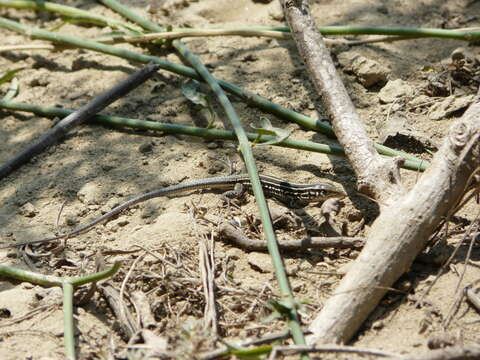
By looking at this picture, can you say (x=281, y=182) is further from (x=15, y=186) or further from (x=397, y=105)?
(x=15, y=186)

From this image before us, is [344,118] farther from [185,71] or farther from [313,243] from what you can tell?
[185,71]

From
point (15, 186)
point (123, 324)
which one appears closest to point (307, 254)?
point (123, 324)

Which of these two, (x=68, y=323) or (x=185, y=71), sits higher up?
(x=185, y=71)

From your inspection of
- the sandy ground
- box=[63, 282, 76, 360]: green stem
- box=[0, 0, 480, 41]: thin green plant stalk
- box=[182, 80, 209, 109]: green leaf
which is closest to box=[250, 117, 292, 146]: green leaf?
the sandy ground

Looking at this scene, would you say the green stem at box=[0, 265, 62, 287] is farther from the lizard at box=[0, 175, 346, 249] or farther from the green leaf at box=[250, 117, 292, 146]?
the green leaf at box=[250, 117, 292, 146]

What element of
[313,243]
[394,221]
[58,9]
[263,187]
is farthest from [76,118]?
[394,221]

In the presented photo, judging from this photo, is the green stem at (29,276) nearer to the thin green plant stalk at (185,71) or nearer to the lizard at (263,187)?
the lizard at (263,187)

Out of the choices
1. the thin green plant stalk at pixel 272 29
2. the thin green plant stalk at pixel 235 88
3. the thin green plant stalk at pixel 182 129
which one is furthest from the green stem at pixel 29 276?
the thin green plant stalk at pixel 272 29
